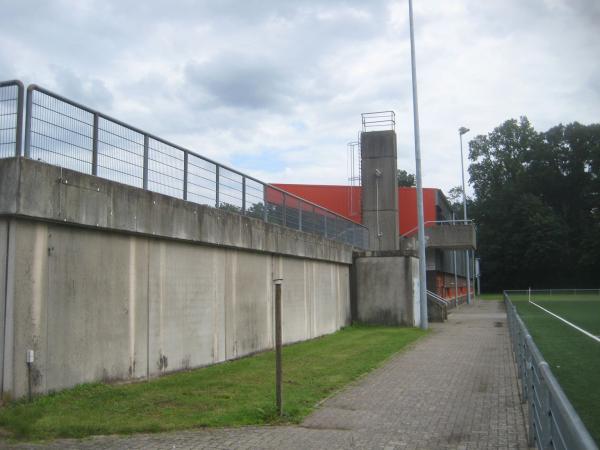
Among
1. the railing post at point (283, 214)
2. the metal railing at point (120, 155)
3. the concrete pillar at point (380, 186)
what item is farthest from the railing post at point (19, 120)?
the concrete pillar at point (380, 186)

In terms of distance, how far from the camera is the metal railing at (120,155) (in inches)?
361

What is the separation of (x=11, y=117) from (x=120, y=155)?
2.34 meters

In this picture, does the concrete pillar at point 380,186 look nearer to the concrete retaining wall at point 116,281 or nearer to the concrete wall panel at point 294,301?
the concrete wall panel at point 294,301

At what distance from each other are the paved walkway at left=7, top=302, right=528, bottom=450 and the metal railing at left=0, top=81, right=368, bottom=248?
4.50m

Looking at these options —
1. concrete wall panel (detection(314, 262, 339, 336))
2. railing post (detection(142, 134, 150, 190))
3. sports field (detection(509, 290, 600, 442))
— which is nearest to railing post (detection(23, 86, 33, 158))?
railing post (detection(142, 134, 150, 190))

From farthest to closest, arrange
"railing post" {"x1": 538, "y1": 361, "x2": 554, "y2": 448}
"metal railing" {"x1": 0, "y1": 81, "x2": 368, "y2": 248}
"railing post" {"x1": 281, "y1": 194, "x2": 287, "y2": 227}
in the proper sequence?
"railing post" {"x1": 281, "y1": 194, "x2": 287, "y2": 227} → "metal railing" {"x1": 0, "y1": 81, "x2": 368, "y2": 248} → "railing post" {"x1": 538, "y1": 361, "x2": 554, "y2": 448}

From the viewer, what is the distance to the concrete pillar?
34.0m

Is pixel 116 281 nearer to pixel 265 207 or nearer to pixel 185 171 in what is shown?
pixel 185 171

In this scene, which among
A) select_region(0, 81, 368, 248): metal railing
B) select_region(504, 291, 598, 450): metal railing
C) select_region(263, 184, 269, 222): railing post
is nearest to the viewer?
select_region(504, 291, 598, 450): metal railing

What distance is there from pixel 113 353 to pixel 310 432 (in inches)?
172

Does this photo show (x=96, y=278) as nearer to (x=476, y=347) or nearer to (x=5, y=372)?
(x=5, y=372)

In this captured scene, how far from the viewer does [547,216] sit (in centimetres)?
7875

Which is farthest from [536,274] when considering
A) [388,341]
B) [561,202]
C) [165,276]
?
[165,276]

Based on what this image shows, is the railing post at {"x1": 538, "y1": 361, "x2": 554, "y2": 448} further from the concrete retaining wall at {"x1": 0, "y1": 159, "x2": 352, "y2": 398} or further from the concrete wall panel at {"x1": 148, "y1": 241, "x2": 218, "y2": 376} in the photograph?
the concrete wall panel at {"x1": 148, "y1": 241, "x2": 218, "y2": 376}
